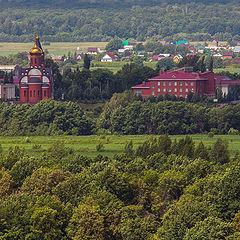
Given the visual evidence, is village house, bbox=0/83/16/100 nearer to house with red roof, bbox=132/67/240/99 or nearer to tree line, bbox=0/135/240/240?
house with red roof, bbox=132/67/240/99

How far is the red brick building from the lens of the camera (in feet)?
353

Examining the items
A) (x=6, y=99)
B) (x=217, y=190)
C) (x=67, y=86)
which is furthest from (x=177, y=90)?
(x=217, y=190)

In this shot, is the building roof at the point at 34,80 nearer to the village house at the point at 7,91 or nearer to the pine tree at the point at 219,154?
the village house at the point at 7,91

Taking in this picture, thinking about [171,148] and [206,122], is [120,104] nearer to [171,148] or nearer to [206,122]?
[206,122]

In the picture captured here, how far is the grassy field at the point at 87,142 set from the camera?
70438 mm

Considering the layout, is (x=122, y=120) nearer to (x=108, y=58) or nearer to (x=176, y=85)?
(x=176, y=85)

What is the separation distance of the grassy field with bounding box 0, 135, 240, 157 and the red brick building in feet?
83.4

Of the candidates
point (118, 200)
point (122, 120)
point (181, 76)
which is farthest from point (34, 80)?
point (118, 200)

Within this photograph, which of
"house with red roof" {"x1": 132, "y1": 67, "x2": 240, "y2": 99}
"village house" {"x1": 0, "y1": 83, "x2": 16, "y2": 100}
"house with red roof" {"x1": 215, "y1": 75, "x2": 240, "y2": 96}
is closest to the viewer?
"village house" {"x1": 0, "y1": 83, "x2": 16, "y2": 100}

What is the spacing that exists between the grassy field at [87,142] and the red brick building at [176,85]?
25.4 metres

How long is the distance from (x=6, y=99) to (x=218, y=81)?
27.2m

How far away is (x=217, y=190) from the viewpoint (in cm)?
4356

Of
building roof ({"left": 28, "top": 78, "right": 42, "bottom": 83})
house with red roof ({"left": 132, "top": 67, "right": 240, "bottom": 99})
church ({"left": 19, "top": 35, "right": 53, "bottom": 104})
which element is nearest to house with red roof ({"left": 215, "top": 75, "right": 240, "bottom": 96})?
house with red roof ({"left": 132, "top": 67, "right": 240, "bottom": 99})

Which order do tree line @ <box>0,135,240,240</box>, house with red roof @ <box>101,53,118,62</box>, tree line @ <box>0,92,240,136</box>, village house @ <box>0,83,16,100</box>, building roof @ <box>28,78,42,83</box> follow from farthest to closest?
house with red roof @ <box>101,53,118,62</box> < village house @ <box>0,83,16,100</box> < building roof @ <box>28,78,42,83</box> < tree line @ <box>0,92,240,136</box> < tree line @ <box>0,135,240,240</box>
